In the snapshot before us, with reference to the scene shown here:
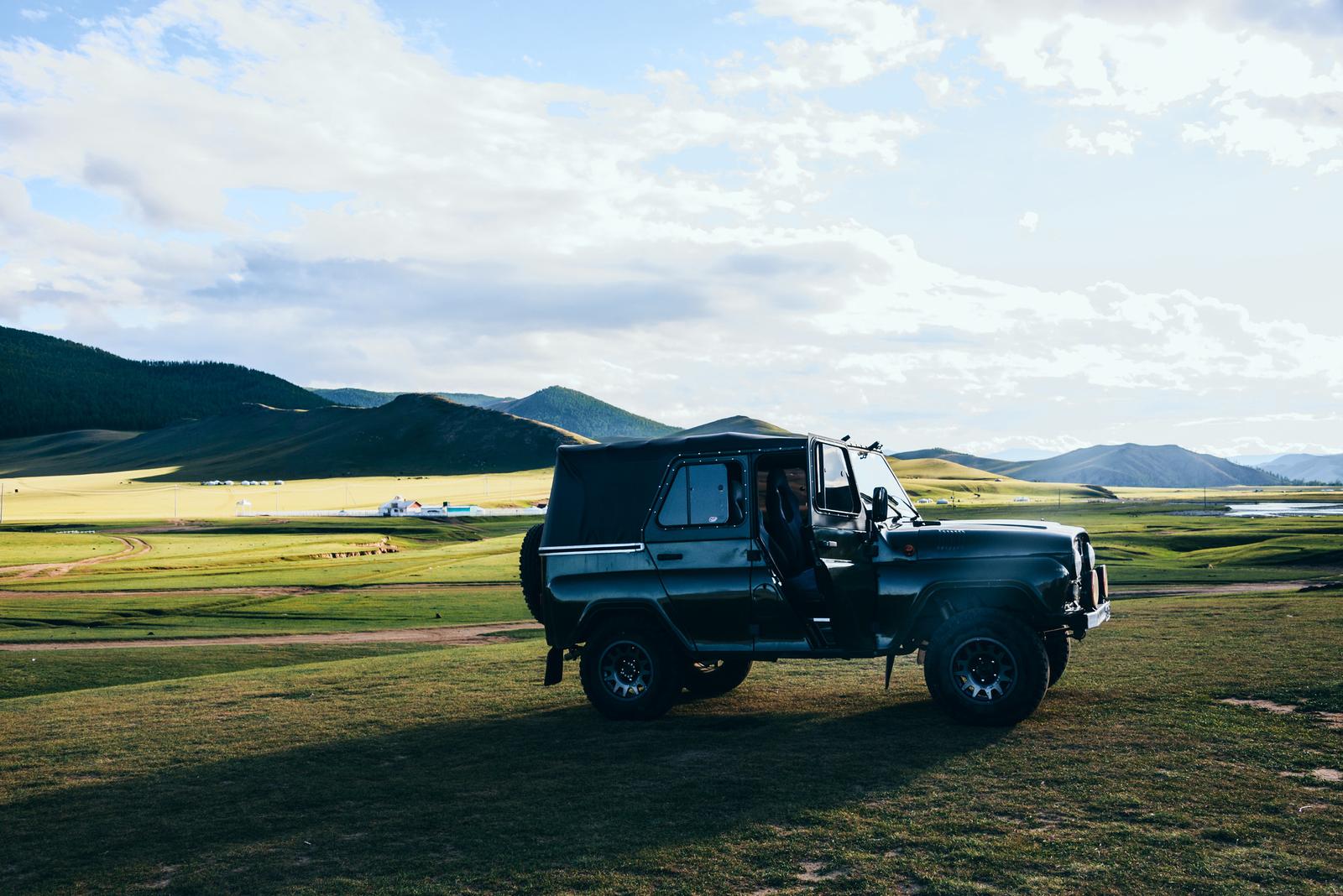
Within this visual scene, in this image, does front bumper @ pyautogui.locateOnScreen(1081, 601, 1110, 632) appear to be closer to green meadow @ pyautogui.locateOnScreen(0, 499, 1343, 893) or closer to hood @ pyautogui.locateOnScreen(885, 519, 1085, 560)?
hood @ pyautogui.locateOnScreen(885, 519, 1085, 560)

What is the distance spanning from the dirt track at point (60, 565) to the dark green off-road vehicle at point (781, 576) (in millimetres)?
63413

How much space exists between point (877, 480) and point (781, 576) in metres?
2.40

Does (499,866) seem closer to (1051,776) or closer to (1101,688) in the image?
(1051,776)

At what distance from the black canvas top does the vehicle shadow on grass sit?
8.15ft

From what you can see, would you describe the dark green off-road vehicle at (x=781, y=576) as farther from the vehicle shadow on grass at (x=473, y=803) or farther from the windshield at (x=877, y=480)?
the vehicle shadow on grass at (x=473, y=803)

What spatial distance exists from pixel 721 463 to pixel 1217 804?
6.54 metres

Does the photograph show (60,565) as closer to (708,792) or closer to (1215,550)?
(708,792)

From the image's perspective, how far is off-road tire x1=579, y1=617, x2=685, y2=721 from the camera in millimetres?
13086

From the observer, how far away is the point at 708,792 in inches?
378

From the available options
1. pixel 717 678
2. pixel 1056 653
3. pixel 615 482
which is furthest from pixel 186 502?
pixel 1056 653

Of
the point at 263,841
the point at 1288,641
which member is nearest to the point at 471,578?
the point at 1288,641

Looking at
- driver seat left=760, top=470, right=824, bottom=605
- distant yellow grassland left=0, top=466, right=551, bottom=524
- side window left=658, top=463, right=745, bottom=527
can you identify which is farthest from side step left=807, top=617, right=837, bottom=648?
distant yellow grassland left=0, top=466, right=551, bottom=524

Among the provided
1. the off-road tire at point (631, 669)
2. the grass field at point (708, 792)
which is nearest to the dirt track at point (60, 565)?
the grass field at point (708, 792)

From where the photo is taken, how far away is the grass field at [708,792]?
24.9ft
